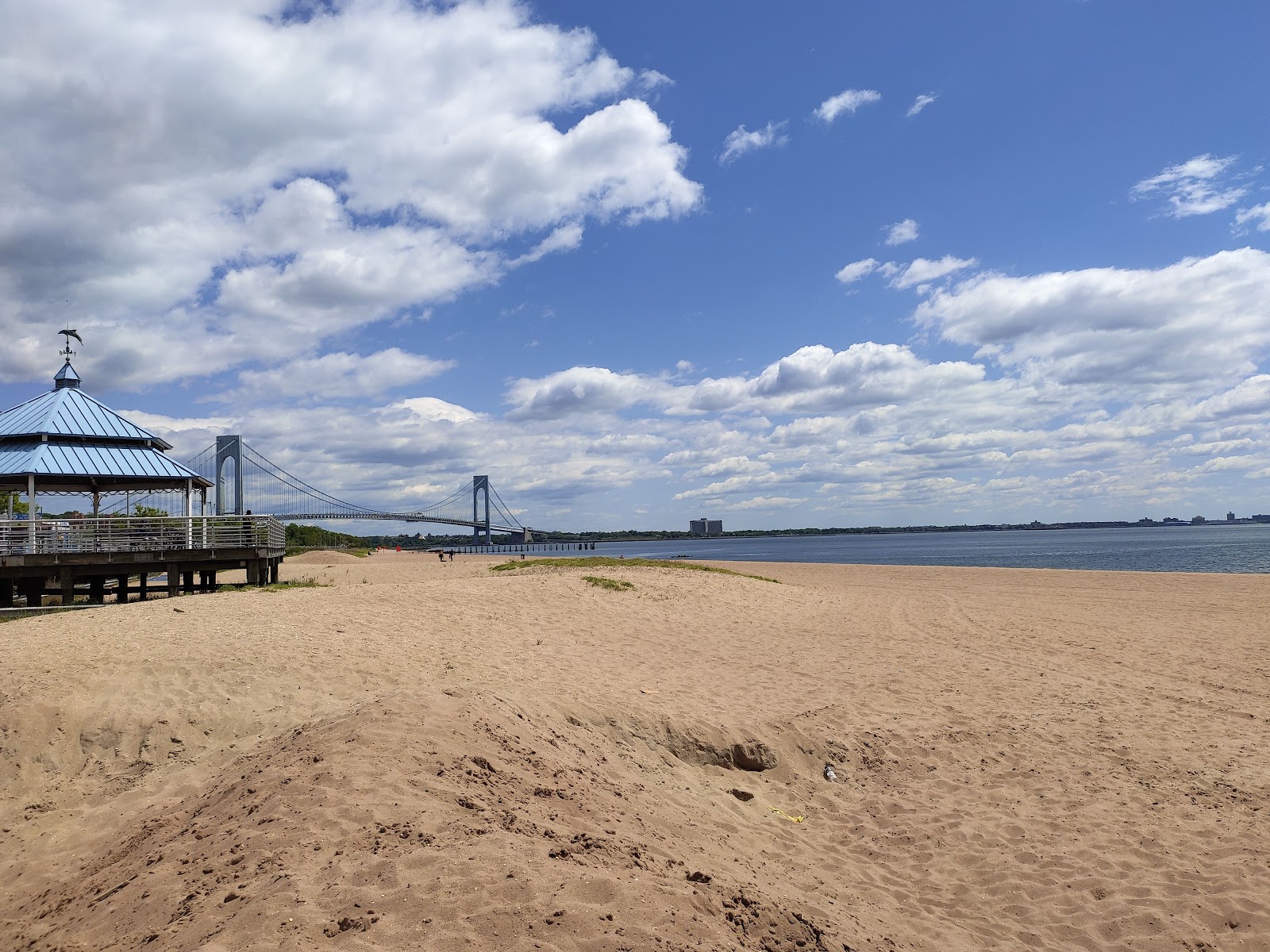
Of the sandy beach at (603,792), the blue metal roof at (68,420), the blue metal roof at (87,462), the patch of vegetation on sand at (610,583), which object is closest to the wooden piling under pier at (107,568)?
the blue metal roof at (87,462)

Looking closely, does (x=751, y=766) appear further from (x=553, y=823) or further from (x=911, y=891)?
(x=553, y=823)

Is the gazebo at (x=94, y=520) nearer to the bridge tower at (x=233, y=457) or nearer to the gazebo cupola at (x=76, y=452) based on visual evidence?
the gazebo cupola at (x=76, y=452)

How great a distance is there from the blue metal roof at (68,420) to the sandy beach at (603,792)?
990 centimetres

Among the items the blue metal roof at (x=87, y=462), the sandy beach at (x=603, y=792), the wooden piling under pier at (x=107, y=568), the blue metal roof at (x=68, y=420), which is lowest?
the sandy beach at (x=603, y=792)

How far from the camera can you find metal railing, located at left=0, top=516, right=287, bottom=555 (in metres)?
18.5

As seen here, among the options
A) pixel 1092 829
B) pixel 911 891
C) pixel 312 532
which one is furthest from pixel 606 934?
pixel 312 532

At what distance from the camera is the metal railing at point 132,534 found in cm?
1848

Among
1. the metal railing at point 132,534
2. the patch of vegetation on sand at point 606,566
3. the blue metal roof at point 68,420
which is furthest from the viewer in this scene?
the patch of vegetation on sand at point 606,566

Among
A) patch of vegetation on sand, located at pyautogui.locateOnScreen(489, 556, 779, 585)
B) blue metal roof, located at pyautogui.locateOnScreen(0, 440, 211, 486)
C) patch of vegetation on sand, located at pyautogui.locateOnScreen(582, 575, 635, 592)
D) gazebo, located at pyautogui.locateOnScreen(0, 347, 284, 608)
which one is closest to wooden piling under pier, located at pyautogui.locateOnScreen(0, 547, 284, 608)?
gazebo, located at pyautogui.locateOnScreen(0, 347, 284, 608)

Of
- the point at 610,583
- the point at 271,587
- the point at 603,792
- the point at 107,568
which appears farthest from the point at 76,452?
the point at 603,792

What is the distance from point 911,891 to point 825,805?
5.41ft

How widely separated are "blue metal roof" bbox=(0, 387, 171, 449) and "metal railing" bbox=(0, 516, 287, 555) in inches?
95.5

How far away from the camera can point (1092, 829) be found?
6.11m

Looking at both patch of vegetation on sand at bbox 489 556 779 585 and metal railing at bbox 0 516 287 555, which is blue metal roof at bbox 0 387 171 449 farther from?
patch of vegetation on sand at bbox 489 556 779 585
